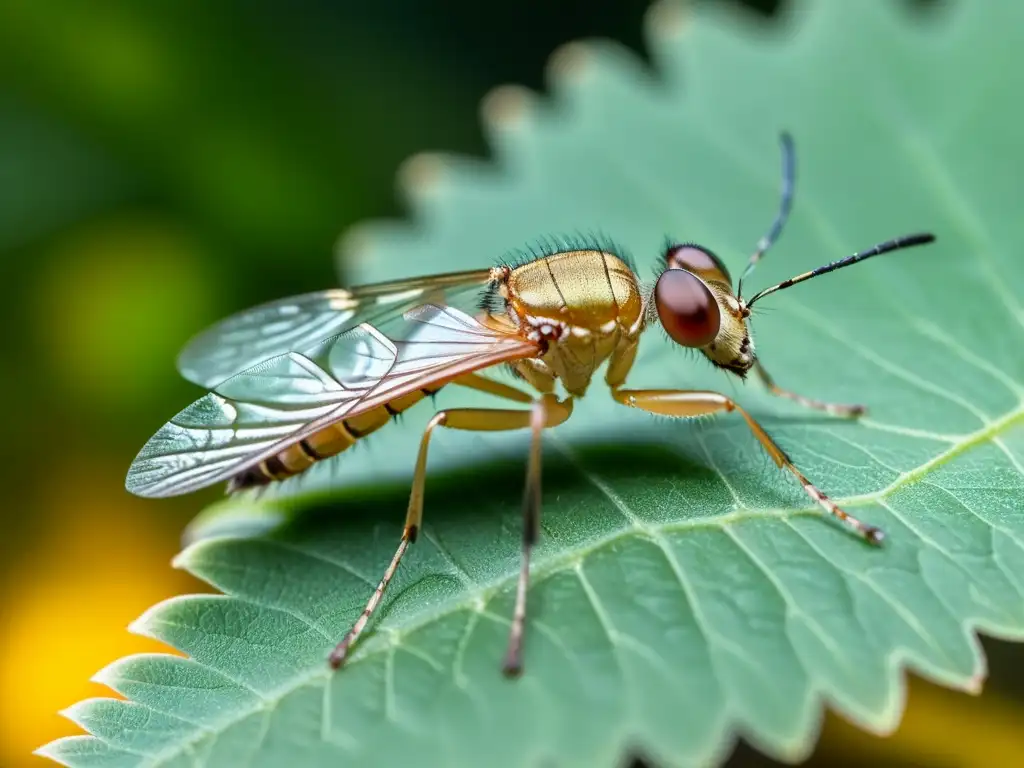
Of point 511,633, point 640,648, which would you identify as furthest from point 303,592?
point 640,648

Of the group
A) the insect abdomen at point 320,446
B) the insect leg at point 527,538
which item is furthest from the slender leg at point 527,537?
the insect abdomen at point 320,446

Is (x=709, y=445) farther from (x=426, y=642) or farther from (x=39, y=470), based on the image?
(x=39, y=470)

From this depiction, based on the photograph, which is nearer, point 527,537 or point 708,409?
point 527,537

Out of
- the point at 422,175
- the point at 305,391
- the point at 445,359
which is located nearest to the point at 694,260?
the point at 445,359

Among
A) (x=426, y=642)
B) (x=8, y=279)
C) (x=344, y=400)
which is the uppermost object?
(x=8, y=279)

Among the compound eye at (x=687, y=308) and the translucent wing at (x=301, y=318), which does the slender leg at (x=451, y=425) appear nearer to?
the compound eye at (x=687, y=308)

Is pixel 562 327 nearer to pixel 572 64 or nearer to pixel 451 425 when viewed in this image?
pixel 451 425
